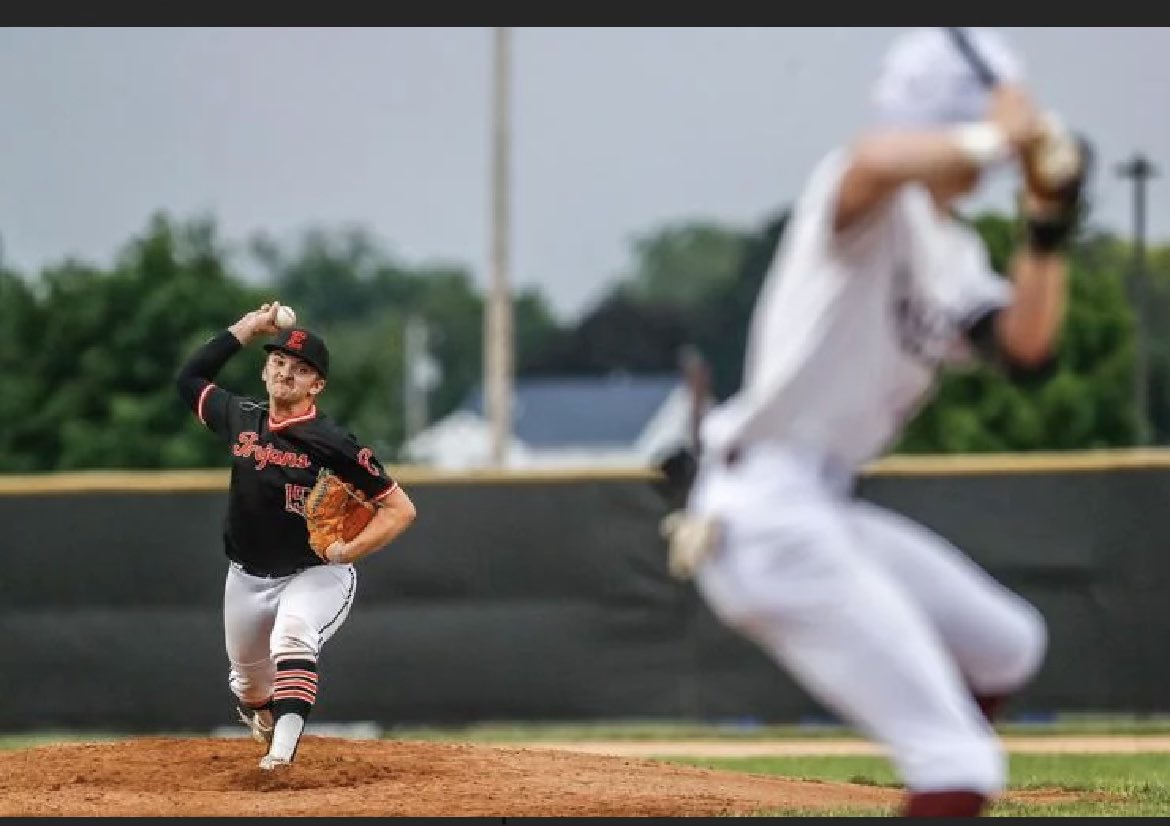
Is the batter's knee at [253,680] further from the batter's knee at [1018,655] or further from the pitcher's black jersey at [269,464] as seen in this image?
the batter's knee at [1018,655]

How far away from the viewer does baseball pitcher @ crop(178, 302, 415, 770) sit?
35.2 feet

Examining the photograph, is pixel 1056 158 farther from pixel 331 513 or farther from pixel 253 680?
pixel 253 680

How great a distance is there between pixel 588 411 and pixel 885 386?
8662 centimetres

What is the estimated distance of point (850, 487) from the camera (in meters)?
5.92

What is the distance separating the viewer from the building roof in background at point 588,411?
90375mm

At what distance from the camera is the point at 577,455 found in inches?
3469

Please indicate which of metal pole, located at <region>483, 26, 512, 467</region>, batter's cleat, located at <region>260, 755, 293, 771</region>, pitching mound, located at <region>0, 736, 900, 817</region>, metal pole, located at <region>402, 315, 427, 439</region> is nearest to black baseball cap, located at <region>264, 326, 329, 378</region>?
→ batter's cleat, located at <region>260, 755, 293, 771</region>

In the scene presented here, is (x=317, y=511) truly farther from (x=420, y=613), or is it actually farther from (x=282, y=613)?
(x=420, y=613)

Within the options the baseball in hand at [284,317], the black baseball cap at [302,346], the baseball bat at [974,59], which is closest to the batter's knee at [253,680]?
the black baseball cap at [302,346]

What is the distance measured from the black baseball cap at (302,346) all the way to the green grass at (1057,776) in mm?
2996

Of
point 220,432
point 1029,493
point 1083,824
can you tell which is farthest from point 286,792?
point 1029,493

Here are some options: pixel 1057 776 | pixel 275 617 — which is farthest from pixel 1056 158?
pixel 1057 776

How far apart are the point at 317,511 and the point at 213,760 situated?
1.39m

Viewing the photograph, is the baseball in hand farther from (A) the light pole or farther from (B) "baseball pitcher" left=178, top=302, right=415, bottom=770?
(A) the light pole
